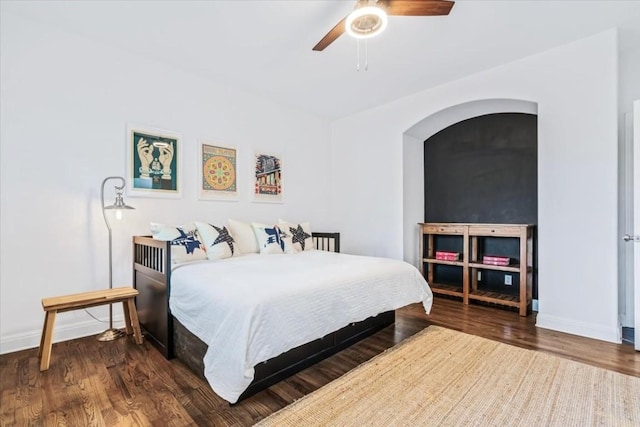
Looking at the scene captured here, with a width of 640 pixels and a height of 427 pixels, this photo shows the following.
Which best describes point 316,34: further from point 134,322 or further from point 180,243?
point 134,322

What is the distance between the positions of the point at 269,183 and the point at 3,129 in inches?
102

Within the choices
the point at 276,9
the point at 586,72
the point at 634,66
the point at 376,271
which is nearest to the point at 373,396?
the point at 376,271

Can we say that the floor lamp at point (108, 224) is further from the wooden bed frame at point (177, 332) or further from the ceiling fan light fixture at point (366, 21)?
the ceiling fan light fixture at point (366, 21)

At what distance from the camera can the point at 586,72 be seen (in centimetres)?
275

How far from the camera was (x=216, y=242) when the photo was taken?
302cm

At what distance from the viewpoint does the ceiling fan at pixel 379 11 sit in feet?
6.24

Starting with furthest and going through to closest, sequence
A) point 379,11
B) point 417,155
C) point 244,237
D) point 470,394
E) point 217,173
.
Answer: point 417,155, point 217,173, point 244,237, point 379,11, point 470,394

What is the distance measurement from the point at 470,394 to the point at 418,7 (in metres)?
2.45

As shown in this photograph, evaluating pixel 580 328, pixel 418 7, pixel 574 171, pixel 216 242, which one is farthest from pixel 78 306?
pixel 574 171

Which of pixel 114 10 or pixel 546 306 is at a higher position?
pixel 114 10

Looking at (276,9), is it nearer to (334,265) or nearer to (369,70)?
(369,70)

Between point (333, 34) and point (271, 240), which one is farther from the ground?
point (333, 34)

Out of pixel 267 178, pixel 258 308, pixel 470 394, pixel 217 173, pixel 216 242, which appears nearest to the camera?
pixel 258 308

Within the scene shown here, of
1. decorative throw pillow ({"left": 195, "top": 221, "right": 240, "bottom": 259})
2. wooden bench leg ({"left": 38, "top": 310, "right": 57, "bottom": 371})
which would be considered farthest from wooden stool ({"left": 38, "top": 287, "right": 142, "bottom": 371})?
decorative throw pillow ({"left": 195, "top": 221, "right": 240, "bottom": 259})
